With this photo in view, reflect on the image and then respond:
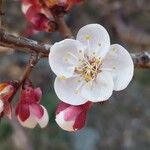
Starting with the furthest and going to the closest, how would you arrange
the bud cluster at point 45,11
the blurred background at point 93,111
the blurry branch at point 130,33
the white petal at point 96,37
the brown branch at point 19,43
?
the blurred background at point 93,111 < the blurry branch at point 130,33 < the bud cluster at point 45,11 < the white petal at point 96,37 < the brown branch at point 19,43

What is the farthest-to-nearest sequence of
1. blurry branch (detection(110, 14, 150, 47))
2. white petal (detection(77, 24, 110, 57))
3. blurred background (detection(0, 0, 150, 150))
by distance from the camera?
1. blurred background (detection(0, 0, 150, 150))
2. blurry branch (detection(110, 14, 150, 47))
3. white petal (detection(77, 24, 110, 57))

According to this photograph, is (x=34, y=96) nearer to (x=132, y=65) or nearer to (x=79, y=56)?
(x=79, y=56)

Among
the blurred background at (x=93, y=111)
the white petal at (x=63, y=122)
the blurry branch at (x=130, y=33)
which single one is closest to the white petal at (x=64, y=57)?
the white petal at (x=63, y=122)

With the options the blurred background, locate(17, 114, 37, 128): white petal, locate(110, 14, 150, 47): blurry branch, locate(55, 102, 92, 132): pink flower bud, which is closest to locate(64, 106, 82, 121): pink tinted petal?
locate(55, 102, 92, 132): pink flower bud

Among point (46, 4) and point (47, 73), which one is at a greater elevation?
point (46, 4)

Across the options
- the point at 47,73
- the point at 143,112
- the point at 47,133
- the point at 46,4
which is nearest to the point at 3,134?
the point at 47,133

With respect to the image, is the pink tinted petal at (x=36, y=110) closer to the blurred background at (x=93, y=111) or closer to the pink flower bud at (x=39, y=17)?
the pink flower bud at (x=39, y=17)

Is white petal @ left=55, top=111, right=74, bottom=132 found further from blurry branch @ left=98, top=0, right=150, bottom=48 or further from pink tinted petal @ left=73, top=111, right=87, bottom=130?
blurry branch @ left=98, top=0, right=150, bottom=48
